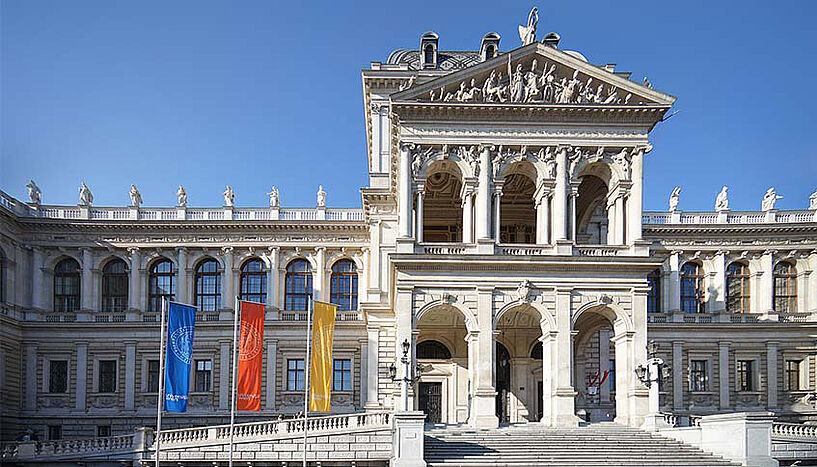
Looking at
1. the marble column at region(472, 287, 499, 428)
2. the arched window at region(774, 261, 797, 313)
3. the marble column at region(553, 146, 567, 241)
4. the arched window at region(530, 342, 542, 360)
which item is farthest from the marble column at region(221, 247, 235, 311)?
the arched window at region(774, 261, 797, 313)

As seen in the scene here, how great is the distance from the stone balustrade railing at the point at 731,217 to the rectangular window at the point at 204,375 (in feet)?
100

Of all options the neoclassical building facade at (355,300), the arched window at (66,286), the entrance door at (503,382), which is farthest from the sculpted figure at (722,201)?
the arched window at (66,286)

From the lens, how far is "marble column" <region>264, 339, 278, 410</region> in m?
56.3

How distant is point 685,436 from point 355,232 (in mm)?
28200

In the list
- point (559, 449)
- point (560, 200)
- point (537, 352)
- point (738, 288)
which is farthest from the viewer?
point (738, 288)

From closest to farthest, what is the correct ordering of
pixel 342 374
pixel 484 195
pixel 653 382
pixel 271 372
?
1. pixel 653 382
2. pixel 484 195
3. pixel 271 372
4. pixel 342 374

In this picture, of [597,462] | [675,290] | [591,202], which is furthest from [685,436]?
[675,290]

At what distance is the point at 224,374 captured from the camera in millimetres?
56844

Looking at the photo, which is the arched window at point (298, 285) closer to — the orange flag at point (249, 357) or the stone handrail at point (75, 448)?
the stone handrail at point (75, 448)

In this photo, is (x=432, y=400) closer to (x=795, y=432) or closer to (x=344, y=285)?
(x=344, y=285)

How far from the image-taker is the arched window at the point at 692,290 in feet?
194

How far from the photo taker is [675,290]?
58.4 metres

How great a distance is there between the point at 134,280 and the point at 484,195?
2782cm

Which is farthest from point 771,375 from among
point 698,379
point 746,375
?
point 698,379
